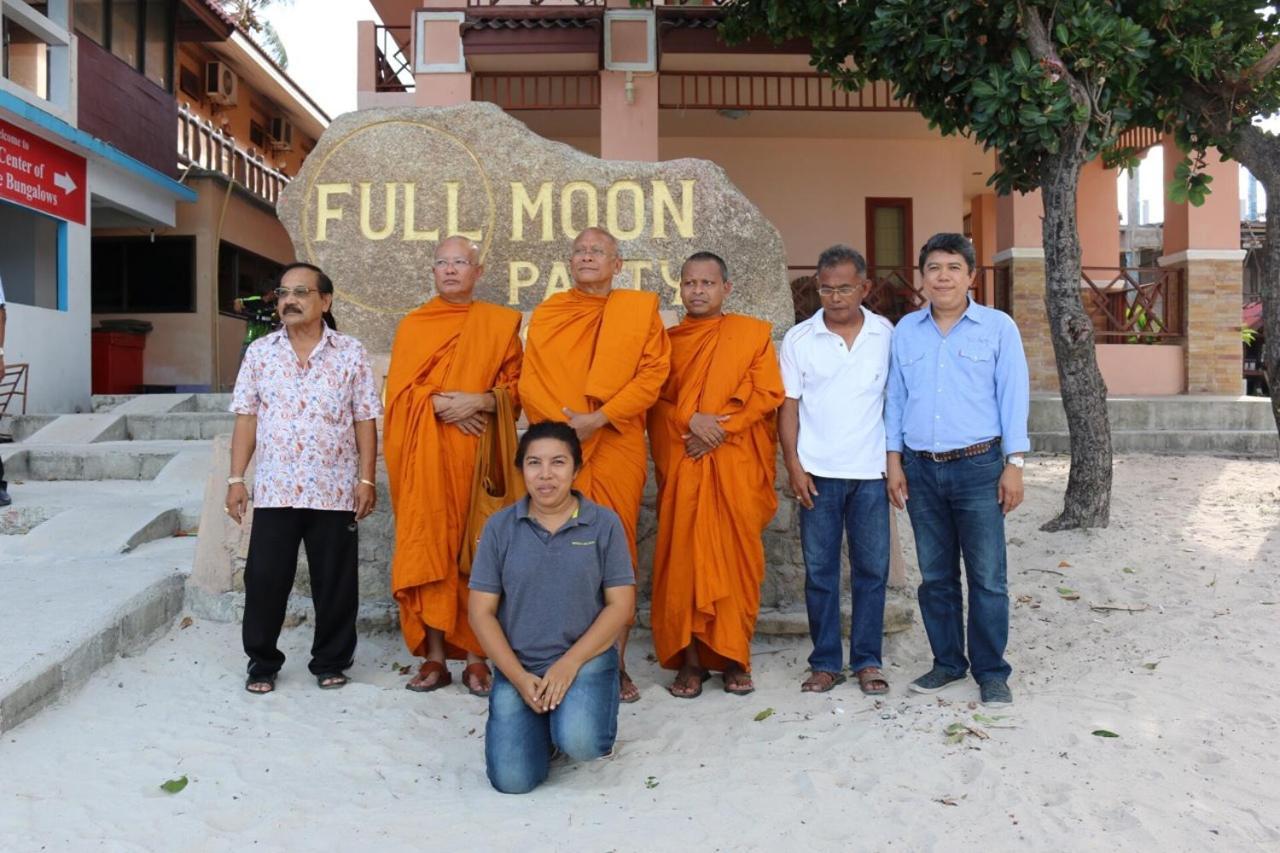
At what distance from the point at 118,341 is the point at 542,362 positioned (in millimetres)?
9582

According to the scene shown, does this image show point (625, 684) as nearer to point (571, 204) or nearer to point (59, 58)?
point (571, 204)

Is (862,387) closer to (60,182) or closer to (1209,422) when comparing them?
(1209,422)

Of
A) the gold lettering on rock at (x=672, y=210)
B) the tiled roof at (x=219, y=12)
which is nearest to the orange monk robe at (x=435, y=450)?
the gold lettering on rock at (x=672, y=210)

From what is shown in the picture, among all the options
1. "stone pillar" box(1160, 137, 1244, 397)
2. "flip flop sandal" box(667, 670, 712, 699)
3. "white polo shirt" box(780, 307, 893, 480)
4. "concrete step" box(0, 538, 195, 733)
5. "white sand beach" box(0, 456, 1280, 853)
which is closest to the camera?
"white sand beach" box(0, 456, 1280, 853)

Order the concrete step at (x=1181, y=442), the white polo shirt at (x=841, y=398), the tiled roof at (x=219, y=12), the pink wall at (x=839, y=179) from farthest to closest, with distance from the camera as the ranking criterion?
the tiled roof at (x=219, y=12)
the pink wall at (x=839, y=179)
the concrete step at (x=1181, y=442)
the white polo shirt at (x=841, y=398)

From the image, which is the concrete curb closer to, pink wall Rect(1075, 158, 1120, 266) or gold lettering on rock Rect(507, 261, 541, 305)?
gold lettering on rock Rect(507, 261, 541, 305)

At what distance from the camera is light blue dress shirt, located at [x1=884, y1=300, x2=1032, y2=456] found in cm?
342

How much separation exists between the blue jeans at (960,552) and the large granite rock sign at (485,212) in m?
1.55

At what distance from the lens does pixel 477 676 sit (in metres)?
3.81

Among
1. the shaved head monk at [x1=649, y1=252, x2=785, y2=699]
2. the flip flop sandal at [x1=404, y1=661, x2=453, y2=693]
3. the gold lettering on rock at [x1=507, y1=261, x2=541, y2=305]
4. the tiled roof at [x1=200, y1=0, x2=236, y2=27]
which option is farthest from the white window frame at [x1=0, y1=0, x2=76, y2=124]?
the shaved head monk at [x1=649, y1=252, x2=785, y2=699]

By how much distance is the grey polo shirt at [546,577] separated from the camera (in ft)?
9.87

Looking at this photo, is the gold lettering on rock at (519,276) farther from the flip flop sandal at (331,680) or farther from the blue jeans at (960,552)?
the blue jeans at (960,552)

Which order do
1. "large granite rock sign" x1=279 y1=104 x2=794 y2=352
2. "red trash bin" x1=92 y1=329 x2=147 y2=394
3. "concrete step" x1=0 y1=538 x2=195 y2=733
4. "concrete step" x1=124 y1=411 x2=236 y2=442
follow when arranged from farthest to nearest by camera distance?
"red trash bin" x1=92 y1=329 x2=147 y2=394, "concrete step" x1=124 y1=411 x2=236 y2=442, "large granite rock sign" x1=279 y1=104 x2=794 y2=352, "concrete step" x1=0 y1=538 x2=195 y2=733

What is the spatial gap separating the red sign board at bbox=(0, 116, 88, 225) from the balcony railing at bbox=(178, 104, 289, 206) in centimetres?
219
